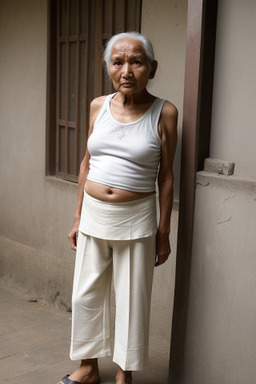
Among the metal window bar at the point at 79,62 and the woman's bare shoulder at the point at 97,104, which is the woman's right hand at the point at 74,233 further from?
the metal window bar at the point at 79,62

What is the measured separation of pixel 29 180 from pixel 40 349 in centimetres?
180

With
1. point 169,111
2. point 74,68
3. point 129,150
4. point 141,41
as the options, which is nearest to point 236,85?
point 169,111

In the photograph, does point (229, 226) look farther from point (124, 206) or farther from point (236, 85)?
point (236, 85)

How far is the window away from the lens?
4.75 m

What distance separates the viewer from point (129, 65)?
330cm

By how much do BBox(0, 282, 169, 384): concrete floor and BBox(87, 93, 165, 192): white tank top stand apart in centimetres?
141

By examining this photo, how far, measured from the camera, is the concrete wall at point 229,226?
3.27 m

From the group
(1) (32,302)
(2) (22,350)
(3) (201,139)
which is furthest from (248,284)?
(1) (32,302)

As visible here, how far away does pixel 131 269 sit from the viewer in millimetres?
3525

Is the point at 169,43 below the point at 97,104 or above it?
above

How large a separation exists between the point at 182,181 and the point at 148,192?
230mm

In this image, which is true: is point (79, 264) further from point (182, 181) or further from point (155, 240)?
point (182, 181)

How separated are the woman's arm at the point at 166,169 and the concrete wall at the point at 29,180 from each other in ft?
5.64

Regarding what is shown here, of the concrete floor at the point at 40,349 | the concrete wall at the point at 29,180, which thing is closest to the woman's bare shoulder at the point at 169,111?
the concrete floor at the point at 40,349
